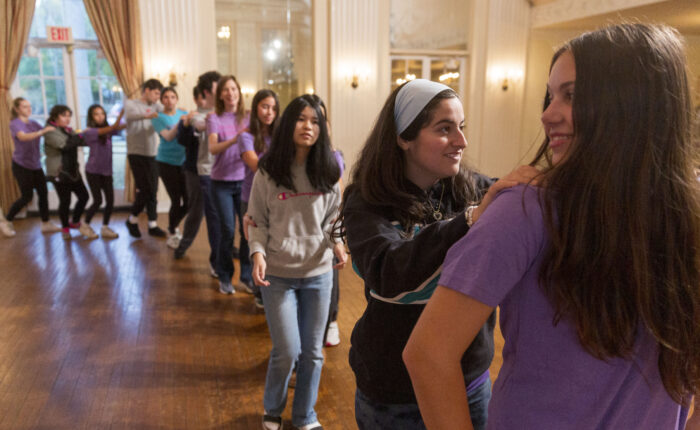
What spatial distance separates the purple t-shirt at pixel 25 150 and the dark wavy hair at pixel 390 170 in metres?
6.33

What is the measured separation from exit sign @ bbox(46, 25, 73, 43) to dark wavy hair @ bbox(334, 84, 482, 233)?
7.93 m

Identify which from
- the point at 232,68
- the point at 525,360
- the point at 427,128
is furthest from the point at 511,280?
the point at 232,68

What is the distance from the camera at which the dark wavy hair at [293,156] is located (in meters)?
2.32

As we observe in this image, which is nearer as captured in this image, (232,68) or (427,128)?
(427,128)

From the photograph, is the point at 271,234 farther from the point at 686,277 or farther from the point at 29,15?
the point at 29,15

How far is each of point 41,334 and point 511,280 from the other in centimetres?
373

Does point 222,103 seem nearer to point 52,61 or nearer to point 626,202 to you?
point 626,202

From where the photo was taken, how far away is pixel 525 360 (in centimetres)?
78

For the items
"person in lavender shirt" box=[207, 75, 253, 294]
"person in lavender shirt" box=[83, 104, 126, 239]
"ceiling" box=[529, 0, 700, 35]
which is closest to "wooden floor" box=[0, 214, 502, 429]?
"person in lavender shirt" box=[207, 75, 253, 294]

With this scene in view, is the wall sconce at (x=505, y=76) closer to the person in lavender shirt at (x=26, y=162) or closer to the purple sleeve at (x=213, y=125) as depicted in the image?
the purple sleeve at (x=213, y=125)

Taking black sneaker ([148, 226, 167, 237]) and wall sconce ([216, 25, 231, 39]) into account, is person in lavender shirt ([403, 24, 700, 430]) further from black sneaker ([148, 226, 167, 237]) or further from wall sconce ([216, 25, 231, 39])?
wall sconce ([216, 25, 231, 39])

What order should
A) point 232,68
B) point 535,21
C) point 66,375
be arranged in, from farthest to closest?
1. point 535,21
2. point 232,68
3. point 66,375

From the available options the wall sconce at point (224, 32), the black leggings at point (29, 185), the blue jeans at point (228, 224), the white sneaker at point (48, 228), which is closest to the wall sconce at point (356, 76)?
the wall sconce at point (224, 32)

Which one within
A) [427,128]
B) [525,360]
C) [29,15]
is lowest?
[525,360]
